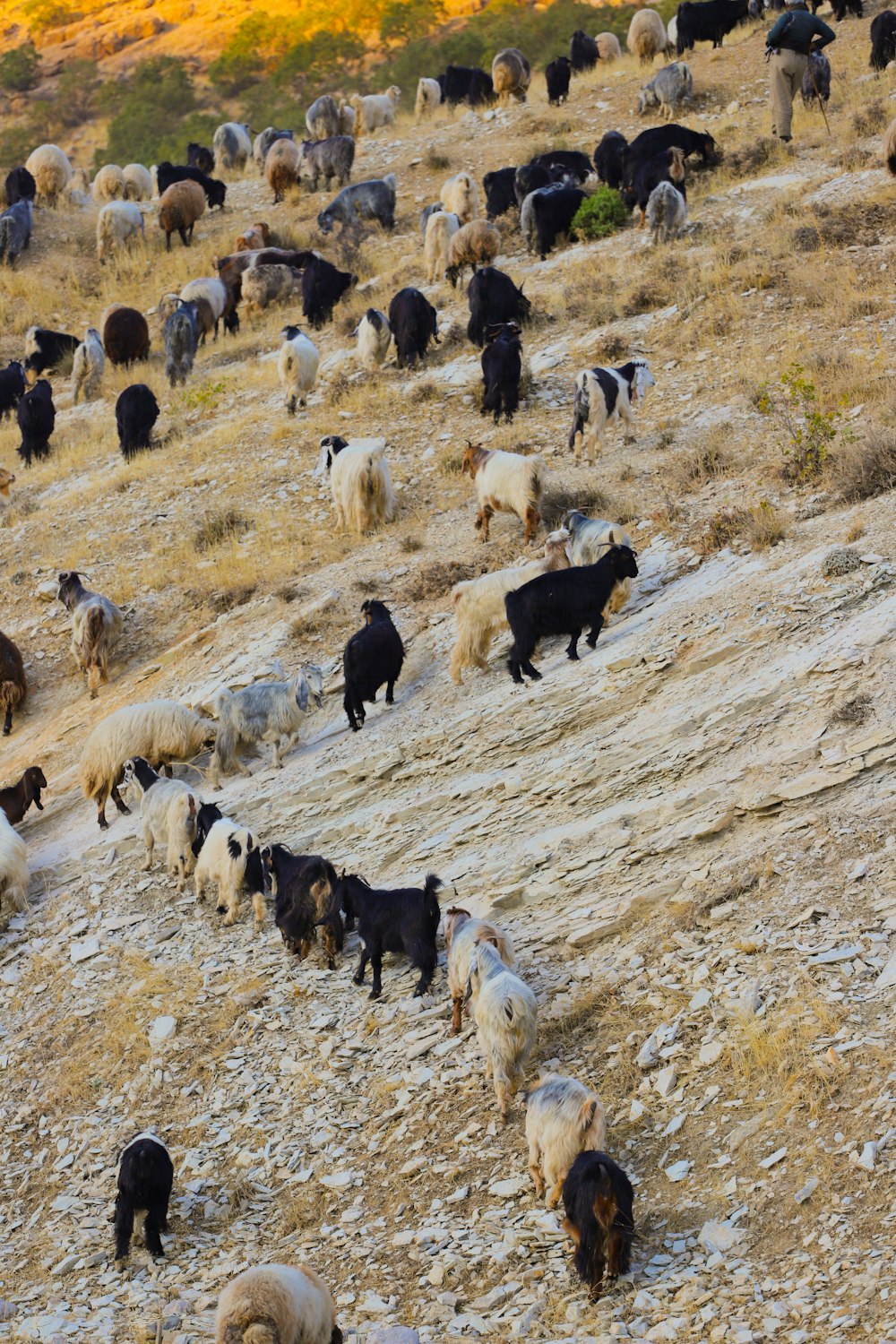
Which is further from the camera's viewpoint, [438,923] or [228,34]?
[228,34]

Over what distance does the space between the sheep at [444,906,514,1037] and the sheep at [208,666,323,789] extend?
347 centimetres

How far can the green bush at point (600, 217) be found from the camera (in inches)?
769

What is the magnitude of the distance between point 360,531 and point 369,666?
3519 mm

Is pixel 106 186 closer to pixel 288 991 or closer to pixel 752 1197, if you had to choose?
pixel 288 991

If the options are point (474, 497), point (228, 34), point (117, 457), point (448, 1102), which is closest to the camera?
point (448, 1102)

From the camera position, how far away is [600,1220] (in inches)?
208

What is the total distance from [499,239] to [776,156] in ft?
13.6

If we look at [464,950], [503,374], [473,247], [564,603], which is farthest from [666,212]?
[464,950]

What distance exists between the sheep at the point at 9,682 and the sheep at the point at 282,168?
659 inches

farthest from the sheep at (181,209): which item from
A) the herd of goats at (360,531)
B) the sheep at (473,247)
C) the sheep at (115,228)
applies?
the sheep at (473,247)

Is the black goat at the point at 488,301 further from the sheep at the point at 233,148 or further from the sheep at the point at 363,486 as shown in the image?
the sheep at the point at 233,148

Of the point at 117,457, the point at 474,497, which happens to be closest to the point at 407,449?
the point at 474,497

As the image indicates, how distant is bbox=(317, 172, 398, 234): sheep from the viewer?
23.8 metres

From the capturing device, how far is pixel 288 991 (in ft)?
26.9
